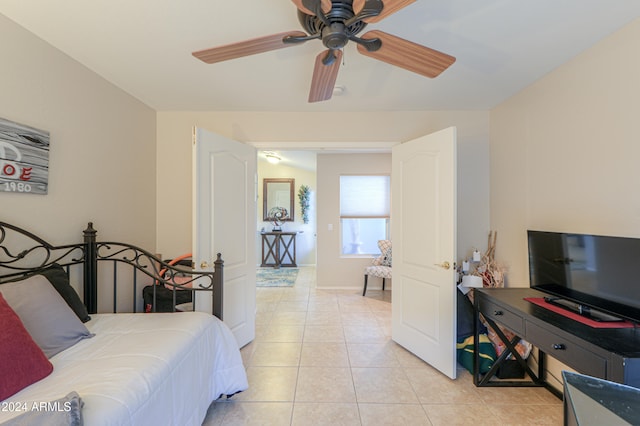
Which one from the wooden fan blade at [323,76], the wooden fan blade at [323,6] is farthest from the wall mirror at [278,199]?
the wooden fan blade at [323,6]

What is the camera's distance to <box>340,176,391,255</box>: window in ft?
16.2

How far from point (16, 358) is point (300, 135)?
8.31 feet

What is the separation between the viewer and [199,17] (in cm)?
149

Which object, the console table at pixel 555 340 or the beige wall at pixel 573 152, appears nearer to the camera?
the console table at pixel 555 340

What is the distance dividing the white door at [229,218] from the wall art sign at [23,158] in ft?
2.94

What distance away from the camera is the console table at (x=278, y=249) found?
676 cm

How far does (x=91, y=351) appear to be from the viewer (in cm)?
135

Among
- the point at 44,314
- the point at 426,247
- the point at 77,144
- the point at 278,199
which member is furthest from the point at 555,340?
the point at 278,199

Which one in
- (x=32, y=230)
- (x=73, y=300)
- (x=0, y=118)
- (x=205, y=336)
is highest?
(x=0, y=118)

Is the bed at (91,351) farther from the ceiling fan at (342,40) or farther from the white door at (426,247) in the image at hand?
the white door at (426,247)

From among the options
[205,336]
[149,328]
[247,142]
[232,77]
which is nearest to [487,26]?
[232,77]

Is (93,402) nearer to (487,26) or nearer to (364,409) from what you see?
(364,409)

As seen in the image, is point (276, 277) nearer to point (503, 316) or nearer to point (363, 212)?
point (363, 212)

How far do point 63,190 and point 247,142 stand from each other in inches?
61.1
